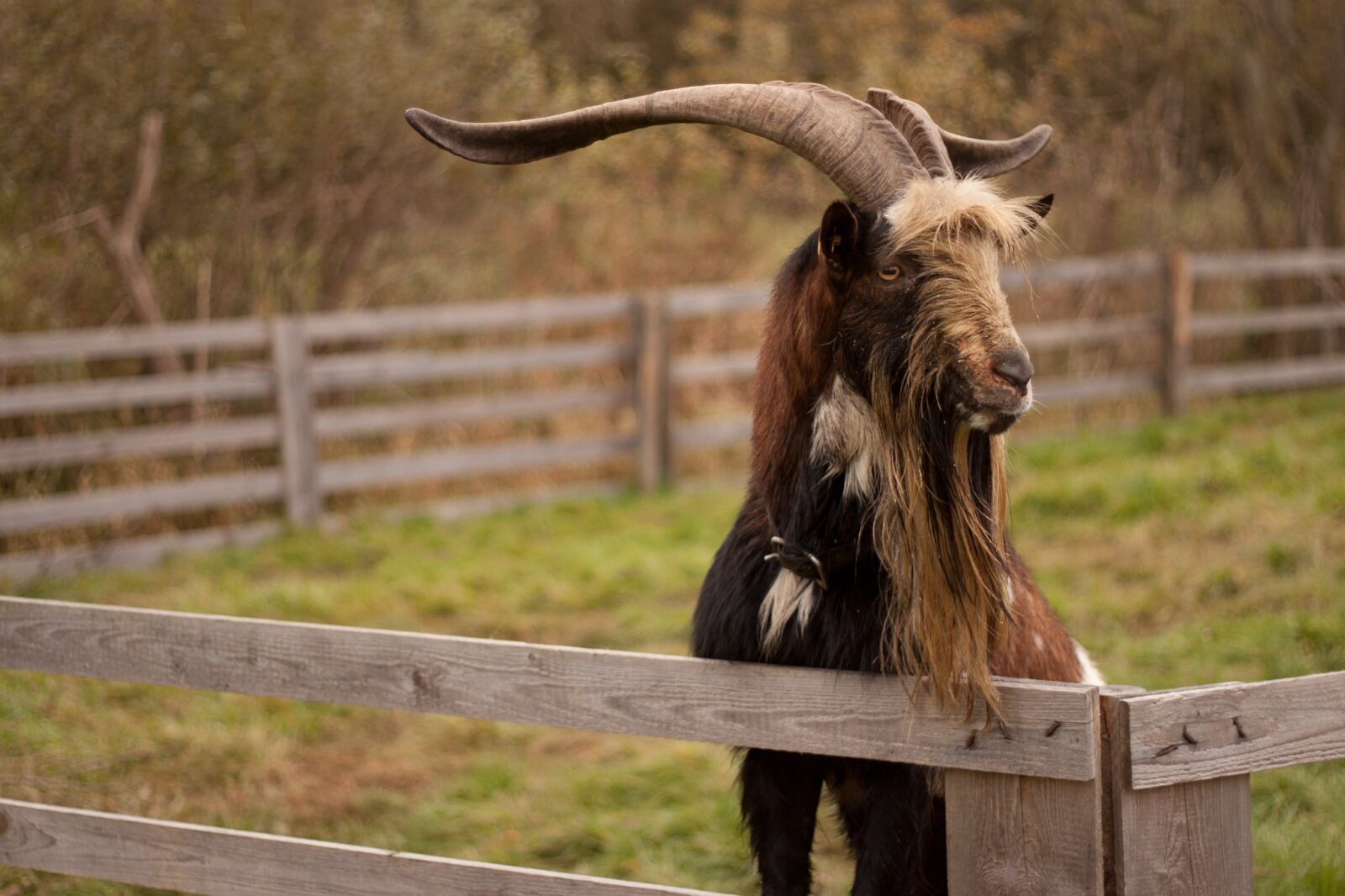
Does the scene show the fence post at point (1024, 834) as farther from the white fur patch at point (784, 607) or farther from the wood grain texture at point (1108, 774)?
the white fur patch at point (784, 607)

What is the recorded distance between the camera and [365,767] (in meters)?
5.41

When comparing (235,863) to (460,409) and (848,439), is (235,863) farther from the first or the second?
(460,409)

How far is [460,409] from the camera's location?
9.58 meters

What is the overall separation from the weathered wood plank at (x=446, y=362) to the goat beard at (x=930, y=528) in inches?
270

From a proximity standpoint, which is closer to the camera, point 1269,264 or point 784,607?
point 784,607

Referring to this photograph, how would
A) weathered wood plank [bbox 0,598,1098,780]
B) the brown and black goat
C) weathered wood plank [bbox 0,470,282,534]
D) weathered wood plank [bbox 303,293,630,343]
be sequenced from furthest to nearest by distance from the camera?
weathered wood plank [bbox 303,293,630,343], weathered wood plank [bbox 0,470,282,534], the brown and black goat, weathered wood plank [bbox 0,598,1098,780]

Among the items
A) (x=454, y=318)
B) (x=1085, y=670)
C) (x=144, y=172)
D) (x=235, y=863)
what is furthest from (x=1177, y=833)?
(x=144, y=172)

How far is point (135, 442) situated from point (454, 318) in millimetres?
2304

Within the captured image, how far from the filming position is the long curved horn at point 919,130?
9.70ft

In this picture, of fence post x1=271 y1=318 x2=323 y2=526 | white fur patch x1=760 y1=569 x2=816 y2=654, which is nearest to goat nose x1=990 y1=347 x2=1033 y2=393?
white fur patch x1=760 y1=569 x2=816 y2=654

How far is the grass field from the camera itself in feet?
15.1

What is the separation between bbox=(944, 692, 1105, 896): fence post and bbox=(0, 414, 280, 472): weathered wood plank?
675 centimetres

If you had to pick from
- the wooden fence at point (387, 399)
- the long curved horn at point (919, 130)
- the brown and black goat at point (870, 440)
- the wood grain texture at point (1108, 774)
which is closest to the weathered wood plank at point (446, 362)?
the wooden fence at point (387, 399)

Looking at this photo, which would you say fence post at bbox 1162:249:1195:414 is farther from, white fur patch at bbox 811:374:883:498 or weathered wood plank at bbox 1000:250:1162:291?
white fur patch at bbox 811:374:883:498
